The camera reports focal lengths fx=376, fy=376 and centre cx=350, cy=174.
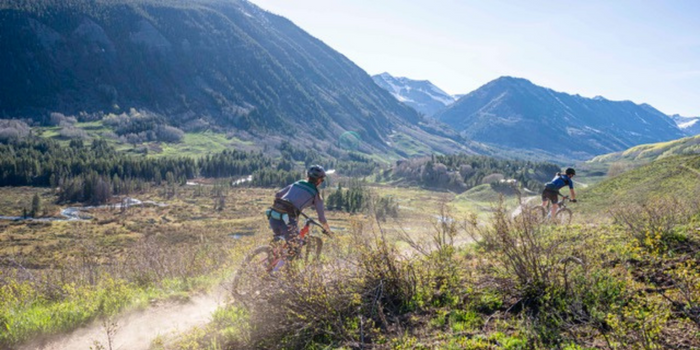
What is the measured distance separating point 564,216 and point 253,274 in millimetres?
14325

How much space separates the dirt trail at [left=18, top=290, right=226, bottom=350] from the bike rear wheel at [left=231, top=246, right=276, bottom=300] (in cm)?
96

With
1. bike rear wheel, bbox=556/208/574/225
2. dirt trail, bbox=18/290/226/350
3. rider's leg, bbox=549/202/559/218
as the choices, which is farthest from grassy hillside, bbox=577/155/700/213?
dirt trail, bbox=18/290/226/350

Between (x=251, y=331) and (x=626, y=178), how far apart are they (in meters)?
36.4

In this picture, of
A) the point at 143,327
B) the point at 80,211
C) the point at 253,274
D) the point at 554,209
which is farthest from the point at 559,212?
the point at 80,211

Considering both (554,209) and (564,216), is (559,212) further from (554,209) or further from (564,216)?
(564,216)

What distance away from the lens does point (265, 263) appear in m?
8.92

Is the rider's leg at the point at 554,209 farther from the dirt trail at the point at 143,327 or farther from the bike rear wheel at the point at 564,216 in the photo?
the dirt trail at the point at 143,327

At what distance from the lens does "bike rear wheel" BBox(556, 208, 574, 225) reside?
608 inches

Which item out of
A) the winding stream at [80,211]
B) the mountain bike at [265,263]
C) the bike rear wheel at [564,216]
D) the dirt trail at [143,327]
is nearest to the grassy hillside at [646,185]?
the bike rear wheel at [564,216]

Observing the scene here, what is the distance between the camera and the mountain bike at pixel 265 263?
26.4 ft

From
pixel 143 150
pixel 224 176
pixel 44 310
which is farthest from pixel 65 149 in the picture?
pixel 44 310

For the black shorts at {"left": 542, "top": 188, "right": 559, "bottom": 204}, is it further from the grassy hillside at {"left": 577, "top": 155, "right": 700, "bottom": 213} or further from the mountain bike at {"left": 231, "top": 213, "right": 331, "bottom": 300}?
the mountain bike at {"left": 231, "top": 213, "right": 331, "bottom": 300}

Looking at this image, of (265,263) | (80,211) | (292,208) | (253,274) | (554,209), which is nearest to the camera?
(253,274)

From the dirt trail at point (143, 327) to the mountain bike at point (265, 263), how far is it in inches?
43.4
